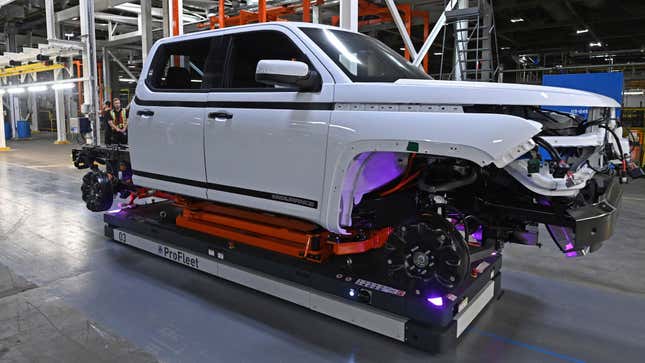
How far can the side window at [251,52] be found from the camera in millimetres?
3760

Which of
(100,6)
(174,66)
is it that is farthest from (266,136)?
(100,6)

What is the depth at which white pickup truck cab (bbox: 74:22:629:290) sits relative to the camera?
97.5 inches

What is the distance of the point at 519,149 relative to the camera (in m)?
2.33

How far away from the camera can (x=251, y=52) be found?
160 inches

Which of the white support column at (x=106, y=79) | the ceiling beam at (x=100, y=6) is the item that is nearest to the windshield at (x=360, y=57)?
the ceiling beam at (x=100, y=6)

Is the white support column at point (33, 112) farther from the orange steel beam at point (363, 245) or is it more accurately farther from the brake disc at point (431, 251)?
the brake disc at point (431, 251)

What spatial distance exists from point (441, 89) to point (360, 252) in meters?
1.49

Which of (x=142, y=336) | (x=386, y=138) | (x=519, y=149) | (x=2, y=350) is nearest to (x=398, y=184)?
(x=386, y=138)

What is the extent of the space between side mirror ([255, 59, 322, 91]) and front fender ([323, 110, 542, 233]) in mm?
305

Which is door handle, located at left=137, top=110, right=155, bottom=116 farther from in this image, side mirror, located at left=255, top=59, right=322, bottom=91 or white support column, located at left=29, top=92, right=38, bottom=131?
white support column, located at left=29, top=92, right=38, bottom=131

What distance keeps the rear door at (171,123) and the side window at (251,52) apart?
32 cm

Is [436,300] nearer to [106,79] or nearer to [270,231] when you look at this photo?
[270,231]

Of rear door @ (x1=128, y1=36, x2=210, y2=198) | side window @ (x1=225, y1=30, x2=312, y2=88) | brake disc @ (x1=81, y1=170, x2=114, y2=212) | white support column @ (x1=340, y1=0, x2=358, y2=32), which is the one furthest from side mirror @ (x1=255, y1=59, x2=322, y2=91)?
white support column @ (x1=340, y1=0, x2=358, y2=32)

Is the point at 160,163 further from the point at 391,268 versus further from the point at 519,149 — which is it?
the point at 519,149
